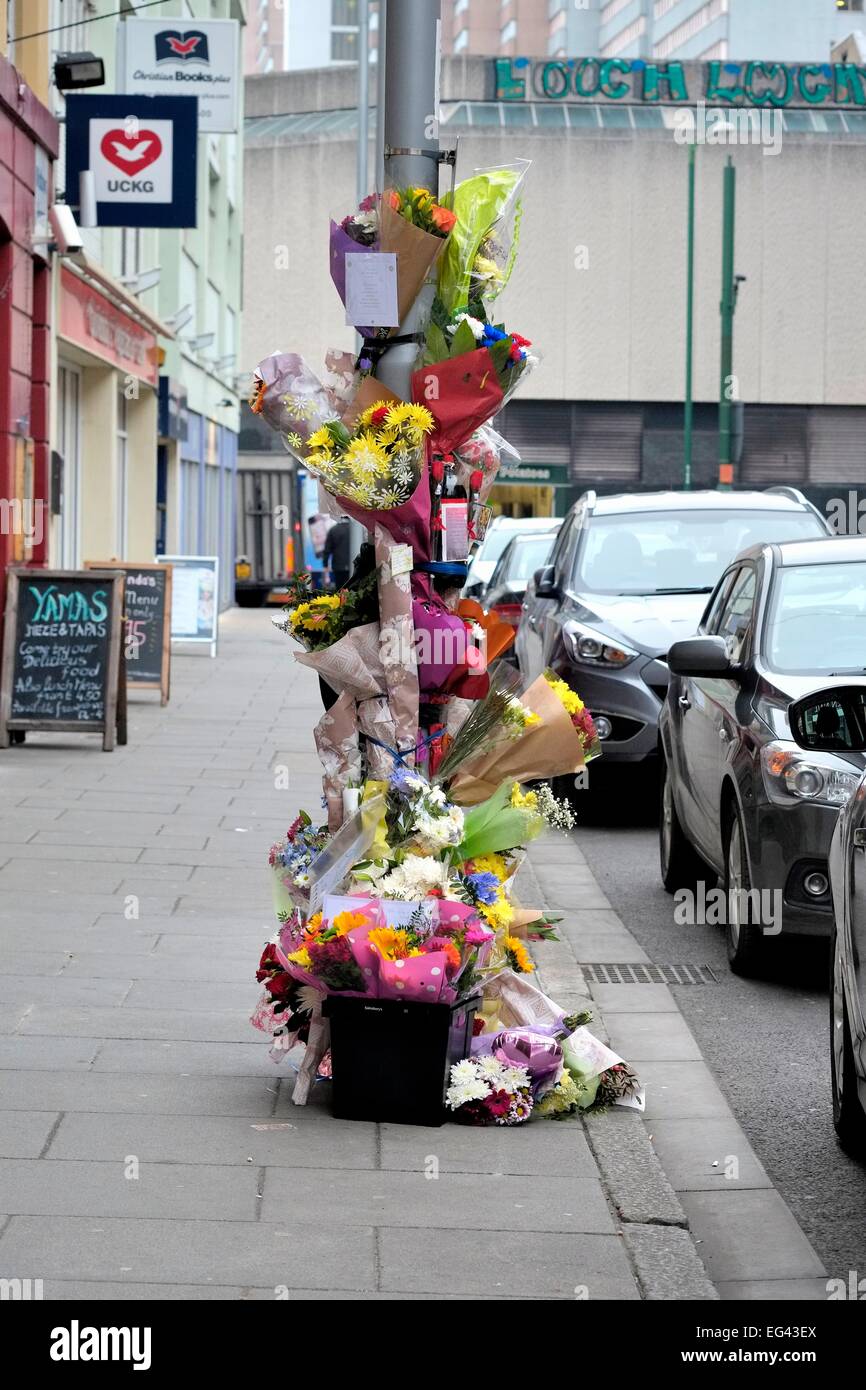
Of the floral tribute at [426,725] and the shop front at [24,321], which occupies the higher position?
the shop front at [24,321]

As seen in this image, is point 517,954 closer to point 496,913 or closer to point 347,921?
point 496,913

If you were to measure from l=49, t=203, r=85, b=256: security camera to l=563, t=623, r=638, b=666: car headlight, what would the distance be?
6.01 metres

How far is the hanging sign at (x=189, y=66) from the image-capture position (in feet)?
56.4

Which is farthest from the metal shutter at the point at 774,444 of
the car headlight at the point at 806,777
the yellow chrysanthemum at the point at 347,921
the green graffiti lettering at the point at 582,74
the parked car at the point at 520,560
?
the yellow chrysanthemum at the point at 347,921

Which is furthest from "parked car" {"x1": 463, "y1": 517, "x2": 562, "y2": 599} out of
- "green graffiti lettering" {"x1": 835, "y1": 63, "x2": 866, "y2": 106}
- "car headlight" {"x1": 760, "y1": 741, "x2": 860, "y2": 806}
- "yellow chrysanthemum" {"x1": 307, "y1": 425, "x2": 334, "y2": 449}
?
"green graffiti lettering" {"x1": 835, "y1": 63, "x2": 866, "y2": 106}

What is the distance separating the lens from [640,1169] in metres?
4.91

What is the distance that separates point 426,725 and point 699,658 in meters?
2.45

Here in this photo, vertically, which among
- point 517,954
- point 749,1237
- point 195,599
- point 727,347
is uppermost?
point 727,347

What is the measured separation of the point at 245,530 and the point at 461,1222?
37961 millimetres

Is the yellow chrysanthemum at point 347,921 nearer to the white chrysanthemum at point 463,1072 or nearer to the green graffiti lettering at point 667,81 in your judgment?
the white chrysanthemum at point 463,1072

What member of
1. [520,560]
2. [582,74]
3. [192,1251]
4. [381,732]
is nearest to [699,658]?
[381,732]

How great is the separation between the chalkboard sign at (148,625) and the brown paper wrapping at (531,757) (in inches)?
472

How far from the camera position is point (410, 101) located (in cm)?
572
